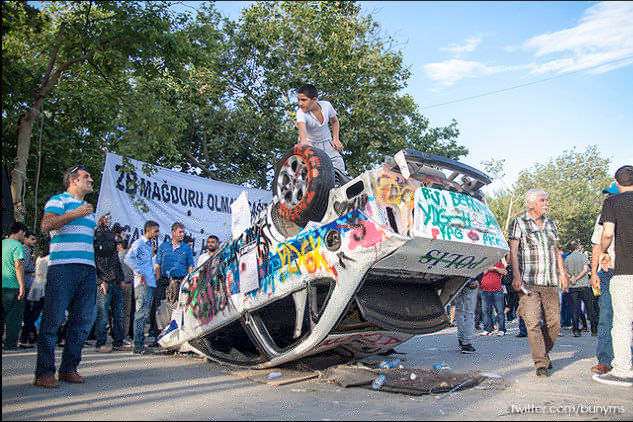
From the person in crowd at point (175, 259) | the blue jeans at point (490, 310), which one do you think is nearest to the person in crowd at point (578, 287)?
the blue jeans at point (490, 310)

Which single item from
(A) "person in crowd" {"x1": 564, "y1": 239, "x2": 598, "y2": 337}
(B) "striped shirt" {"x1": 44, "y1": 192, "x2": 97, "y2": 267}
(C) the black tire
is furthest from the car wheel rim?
(A) "person in crowd" {"x1": 564, "y1": 239, "x2": 598, "y2": 337}

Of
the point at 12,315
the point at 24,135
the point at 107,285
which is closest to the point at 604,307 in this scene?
the point at 107,285

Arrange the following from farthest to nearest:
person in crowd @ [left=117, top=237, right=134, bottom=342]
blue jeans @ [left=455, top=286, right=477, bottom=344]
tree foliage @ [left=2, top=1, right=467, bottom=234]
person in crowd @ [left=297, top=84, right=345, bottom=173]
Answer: tree foliage @ [left=2, top=1, right=467, bottom=234] → person in crowd @ [left=117, top=237, right=134, bottom=342] → blue jeans @ [left=455, top=286, right=477, bottom=344] → person in crowd @ [left=297, top=84, right=345, bottom=173]

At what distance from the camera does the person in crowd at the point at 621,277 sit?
438cm

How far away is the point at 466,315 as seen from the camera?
7.10 m

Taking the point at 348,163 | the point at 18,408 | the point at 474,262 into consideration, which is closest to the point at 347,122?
the point at 348,163

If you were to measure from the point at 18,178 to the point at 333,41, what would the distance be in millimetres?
12178

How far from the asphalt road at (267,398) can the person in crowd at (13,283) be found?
1.58 meters

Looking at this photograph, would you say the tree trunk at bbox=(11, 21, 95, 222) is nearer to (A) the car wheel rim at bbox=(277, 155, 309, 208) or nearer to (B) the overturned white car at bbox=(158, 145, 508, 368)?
(B) the overturned white car at bbox=(158, 145, 508, 368)

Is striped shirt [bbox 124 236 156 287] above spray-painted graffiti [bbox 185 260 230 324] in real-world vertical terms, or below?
above

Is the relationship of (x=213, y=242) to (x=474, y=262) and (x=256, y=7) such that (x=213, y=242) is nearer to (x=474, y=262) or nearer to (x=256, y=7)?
(x=474, y=262)

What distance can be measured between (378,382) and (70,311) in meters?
2.74

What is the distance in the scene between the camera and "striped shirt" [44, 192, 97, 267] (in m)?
4.19

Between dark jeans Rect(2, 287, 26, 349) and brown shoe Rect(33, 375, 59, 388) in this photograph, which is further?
dark jeans Rect(2, 287, 26, 349)
